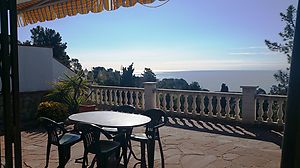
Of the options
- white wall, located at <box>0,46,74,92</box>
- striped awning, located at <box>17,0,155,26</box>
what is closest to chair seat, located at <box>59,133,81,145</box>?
striped awning, located at <box>17,0,155,26</box>

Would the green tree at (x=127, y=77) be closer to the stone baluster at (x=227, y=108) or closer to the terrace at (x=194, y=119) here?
the terrace at (x=194, y=119)

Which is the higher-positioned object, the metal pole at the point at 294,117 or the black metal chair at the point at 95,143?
the metal pole at the point at 294,117

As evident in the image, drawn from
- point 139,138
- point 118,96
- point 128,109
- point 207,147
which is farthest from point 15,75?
point 118,96

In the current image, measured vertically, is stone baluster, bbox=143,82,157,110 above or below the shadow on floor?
above

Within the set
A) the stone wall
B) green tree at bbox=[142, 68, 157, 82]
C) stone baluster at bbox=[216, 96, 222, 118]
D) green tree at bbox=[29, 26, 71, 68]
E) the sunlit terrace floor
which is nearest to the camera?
the sunlit terrace floor

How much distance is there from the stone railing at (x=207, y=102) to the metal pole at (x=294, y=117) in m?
5.54

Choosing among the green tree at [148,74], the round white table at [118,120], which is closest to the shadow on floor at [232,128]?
the round white table at [118,120]

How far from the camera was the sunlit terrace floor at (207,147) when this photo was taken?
157 inches

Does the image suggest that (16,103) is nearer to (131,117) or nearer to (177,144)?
(131,117)

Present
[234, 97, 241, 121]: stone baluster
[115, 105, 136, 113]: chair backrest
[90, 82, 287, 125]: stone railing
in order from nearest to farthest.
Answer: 1. [115, 105, 136, 113]: chair backrest
2. [90, 82, 287, 125]: stone railing
3. [234, 97, 241, 121]: stone baluster

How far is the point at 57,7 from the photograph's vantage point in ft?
10.1

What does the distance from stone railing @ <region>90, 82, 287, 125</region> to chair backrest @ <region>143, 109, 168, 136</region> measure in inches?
116

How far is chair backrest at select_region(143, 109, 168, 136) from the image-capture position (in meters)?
3.73

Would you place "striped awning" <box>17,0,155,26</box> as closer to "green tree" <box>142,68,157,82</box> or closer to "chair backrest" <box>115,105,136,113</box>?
"chair backrest" <box>115,105,136,113</box>
